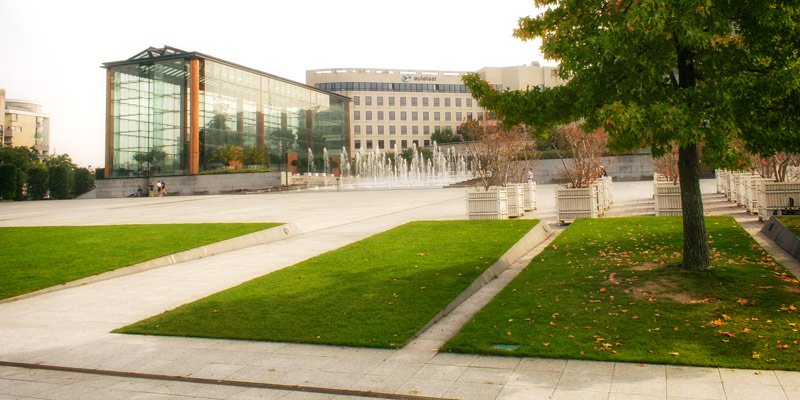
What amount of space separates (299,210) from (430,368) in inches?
925

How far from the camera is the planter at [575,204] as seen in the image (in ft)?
61.3

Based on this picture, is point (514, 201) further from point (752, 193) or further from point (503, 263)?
point (503, 263)

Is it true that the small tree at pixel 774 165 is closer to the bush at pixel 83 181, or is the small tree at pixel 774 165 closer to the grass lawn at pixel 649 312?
the grass lawn at pixel 649 312

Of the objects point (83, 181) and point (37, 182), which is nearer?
point (37, 182)

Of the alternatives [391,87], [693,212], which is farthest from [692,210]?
[391,87]

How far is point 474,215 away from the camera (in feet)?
65.3

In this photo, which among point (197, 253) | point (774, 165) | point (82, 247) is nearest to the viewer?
point (197, 253)

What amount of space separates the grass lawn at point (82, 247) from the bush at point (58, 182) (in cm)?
5224

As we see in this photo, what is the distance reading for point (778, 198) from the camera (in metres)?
15.7

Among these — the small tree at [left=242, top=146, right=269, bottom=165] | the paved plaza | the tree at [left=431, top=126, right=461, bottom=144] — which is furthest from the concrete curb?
the tree at [left=431, top=126, right=461, bottom=144]

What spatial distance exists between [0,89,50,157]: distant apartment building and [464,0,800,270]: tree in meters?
136

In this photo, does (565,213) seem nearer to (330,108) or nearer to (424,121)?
(330,108)

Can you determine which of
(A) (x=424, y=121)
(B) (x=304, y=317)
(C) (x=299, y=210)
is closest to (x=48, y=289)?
(B) (x=304, y=317)

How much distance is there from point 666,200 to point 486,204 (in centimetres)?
570
